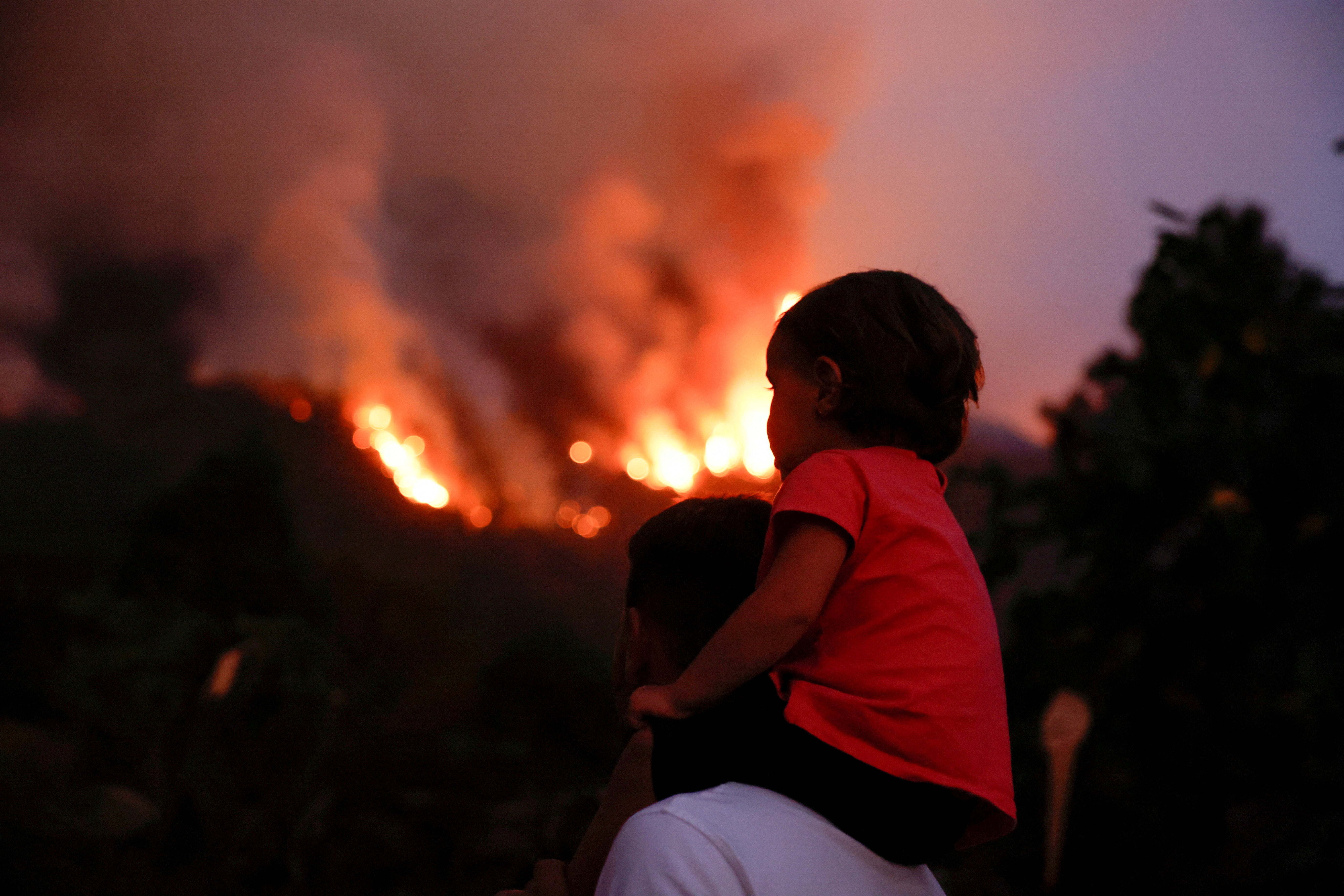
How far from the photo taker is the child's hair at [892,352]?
32.9 inches

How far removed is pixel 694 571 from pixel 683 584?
0.02 m

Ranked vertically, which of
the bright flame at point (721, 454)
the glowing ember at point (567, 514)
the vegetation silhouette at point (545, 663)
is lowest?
the vegetation silhouette at point (545, 663)

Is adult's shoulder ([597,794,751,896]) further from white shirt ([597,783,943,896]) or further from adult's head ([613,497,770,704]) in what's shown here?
adult's head ([613,497,770,704])

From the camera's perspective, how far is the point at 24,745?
119 inches

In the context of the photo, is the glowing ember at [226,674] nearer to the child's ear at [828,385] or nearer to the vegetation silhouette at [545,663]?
the vegetation silhouette at [545,663]

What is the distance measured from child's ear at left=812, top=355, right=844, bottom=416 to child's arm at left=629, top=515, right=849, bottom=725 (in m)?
0.16

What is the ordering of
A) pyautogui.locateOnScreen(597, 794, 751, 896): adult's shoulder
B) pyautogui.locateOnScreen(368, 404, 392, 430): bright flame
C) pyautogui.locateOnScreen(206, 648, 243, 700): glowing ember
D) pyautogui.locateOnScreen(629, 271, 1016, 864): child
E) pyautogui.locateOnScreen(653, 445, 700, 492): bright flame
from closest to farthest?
1. pyautogui.locateOnScreen(597, 794, 751, 896): adult's shoulder
2. pyautogui.locateOnScreen(629, 271, 1016, 864): child
3. pyautogui.locateOnScreen(206, 648, 243, 700): glowing ember
4. pyautogui.locateOnScreen(653, 445, 700, 492): bright flame
5. pyautogui.locateOnScreen(368, 404, 392, 430): bright flame

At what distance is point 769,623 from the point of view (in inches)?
28.0

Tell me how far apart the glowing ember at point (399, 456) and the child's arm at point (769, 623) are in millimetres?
4215

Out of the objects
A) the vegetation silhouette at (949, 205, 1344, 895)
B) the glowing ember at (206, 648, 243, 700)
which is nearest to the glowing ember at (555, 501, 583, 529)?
the glowing ember at (206, 648, 243, 700)

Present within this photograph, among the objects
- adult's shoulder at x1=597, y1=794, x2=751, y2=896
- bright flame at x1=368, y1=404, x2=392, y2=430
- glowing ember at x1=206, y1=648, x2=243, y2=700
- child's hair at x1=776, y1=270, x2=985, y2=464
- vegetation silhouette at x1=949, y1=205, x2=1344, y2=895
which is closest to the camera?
adult's shoulder at x1=597, y1=794, x2=751, y2=896

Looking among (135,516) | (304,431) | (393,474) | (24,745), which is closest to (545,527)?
(393,474)

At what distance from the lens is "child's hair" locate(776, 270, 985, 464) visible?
2.74 ft

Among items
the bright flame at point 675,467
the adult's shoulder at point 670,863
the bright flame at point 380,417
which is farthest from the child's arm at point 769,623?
the bright flame at point 380,417
